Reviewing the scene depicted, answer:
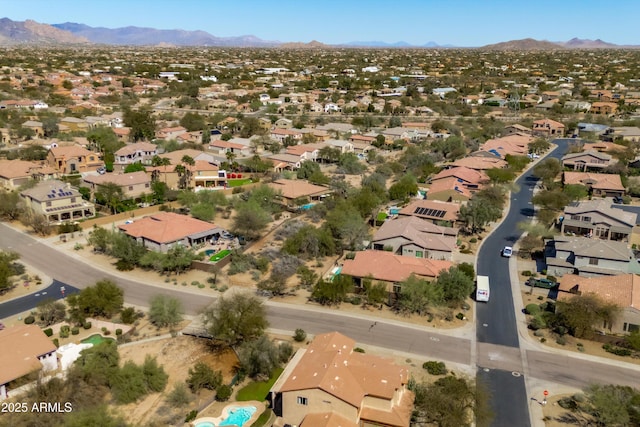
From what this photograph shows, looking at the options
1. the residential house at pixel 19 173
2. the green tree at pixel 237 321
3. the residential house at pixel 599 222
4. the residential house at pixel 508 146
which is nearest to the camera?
the green tree at pixel 237 321

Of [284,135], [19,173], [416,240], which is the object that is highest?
[284,135]

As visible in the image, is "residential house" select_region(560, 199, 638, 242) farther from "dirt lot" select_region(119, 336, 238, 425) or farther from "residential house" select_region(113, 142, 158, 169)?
"residential house" select_region(113, 142, 158, 169)

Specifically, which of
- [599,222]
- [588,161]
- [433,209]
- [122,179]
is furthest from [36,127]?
[588,161]

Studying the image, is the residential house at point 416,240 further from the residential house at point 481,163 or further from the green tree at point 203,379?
the residential house at point 481,163

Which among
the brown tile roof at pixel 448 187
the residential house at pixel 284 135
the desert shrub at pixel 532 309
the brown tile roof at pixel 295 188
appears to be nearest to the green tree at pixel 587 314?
the desert shrub at pixel 532 309

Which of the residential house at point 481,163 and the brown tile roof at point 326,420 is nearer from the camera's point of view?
the brown tile roof at point 326,420

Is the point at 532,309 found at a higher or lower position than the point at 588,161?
lower

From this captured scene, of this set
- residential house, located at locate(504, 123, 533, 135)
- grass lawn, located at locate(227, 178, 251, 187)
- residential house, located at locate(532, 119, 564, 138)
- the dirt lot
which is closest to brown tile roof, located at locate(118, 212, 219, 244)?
the dirt lot

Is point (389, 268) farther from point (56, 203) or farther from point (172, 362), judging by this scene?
point (56, 203)
